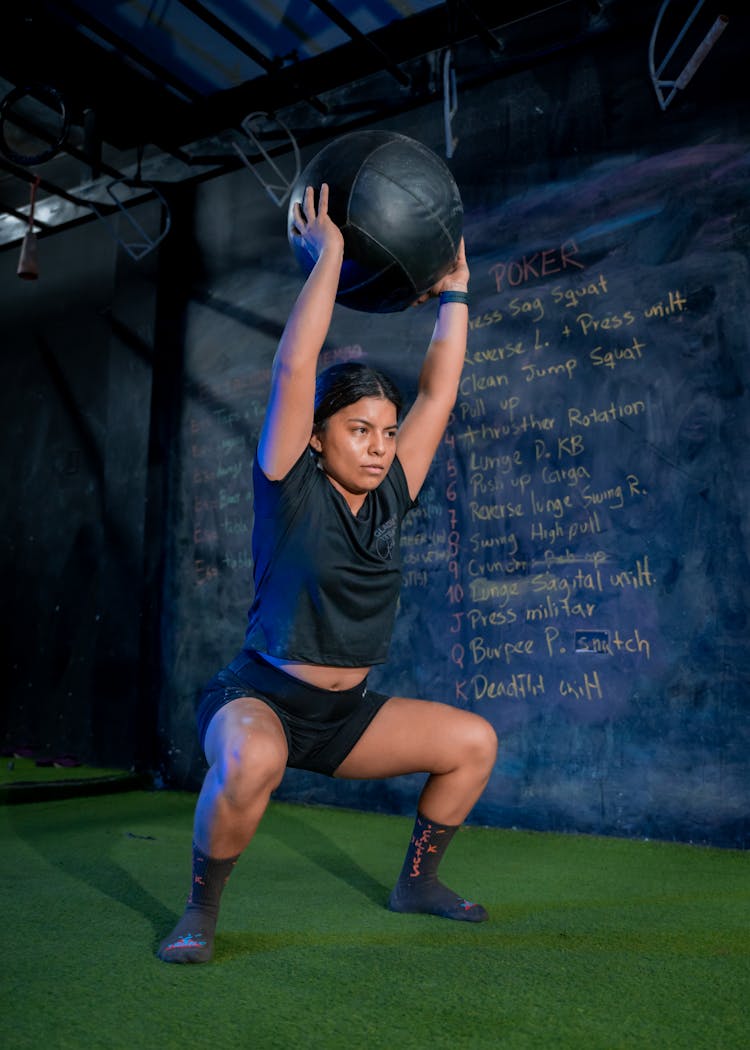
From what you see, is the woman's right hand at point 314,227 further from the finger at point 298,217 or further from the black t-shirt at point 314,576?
the black t-shirt at point 314,576

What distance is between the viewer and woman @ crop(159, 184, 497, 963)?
5.11ft

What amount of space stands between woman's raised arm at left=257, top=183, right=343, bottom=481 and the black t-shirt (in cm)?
5

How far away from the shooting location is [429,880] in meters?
1.88

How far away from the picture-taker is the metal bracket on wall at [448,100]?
340 cm

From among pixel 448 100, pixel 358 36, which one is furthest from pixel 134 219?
pixel 448 100

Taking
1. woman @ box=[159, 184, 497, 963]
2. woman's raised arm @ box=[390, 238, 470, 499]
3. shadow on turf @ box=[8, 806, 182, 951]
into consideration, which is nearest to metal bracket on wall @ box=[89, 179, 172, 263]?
shadow on turf @ box=[8, 806, 182, 951]

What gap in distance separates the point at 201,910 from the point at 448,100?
3.23 metres

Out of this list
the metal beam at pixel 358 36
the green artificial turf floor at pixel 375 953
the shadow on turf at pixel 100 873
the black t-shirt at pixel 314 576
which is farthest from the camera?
the metal beam at pixel 358 36

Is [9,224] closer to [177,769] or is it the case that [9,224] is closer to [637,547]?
[177,769]

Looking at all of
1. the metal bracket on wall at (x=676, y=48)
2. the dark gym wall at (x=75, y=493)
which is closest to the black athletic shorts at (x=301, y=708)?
the metal bracket on wall at (x=676, y=48)

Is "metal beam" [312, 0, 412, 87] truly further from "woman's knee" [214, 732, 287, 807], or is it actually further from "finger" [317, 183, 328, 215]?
"woman's knee" [214, 732, 287, 807]

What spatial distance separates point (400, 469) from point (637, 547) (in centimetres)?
148

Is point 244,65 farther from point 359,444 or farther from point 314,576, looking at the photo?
point 314,576

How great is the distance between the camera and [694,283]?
3109 millimetres
